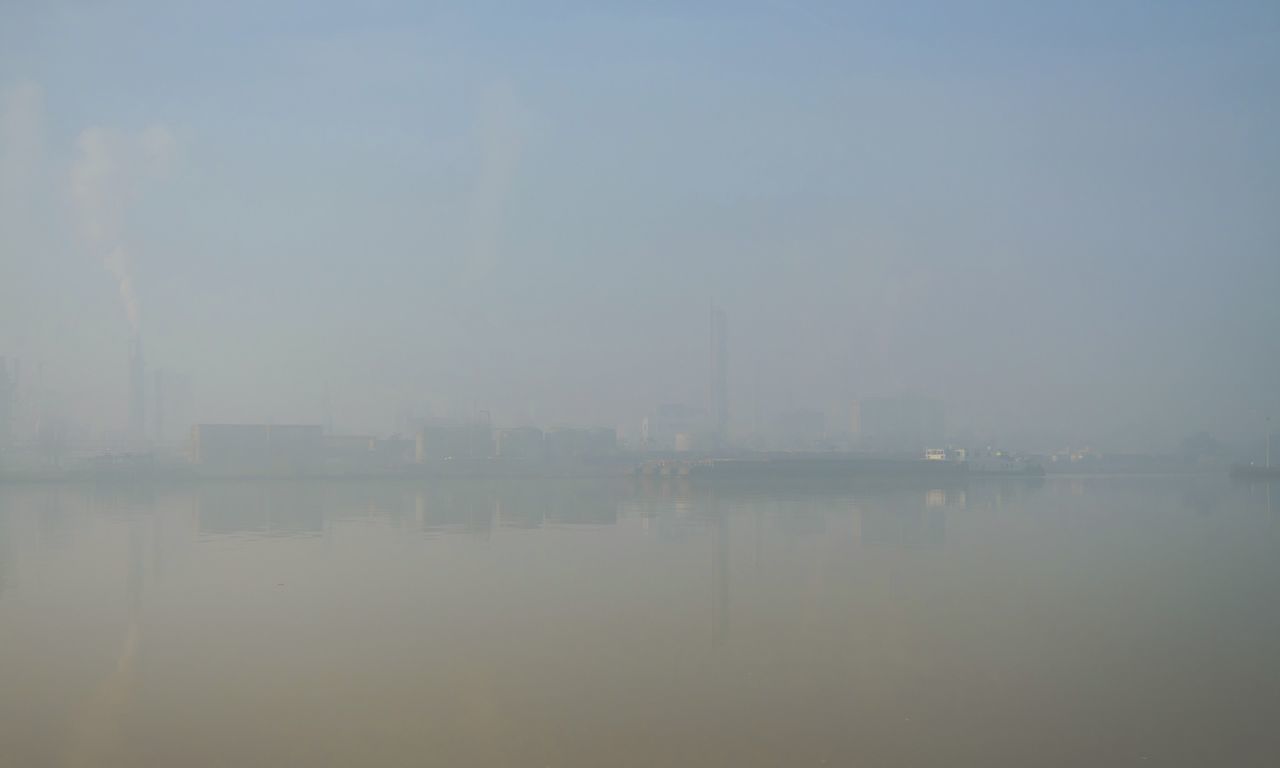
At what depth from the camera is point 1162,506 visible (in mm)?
30078

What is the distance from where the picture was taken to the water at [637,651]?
19.8 feet

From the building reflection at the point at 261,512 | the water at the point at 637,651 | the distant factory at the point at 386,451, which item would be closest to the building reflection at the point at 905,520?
the water at the point at 637,651

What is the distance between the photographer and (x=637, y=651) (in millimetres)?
8508

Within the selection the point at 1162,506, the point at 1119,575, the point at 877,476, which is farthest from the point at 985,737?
the point at 877,476

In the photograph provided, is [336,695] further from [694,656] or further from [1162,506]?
[1162,506]

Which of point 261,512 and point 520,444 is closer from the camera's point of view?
point 261,512

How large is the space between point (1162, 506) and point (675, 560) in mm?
22165

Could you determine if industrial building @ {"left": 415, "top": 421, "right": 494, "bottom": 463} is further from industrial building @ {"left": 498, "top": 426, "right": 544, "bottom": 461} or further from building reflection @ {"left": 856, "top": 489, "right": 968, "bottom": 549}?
building reflection @ {"left": 856, "top": 489, "right": 968, "bottom": 549}

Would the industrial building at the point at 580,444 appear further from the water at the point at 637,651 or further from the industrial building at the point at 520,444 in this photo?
the water at the point at 637,651

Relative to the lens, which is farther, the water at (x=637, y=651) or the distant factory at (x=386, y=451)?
the distant factory at (x=386, y=451)

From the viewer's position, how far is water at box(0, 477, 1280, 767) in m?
6.04

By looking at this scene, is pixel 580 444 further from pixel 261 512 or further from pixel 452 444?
pixel 261 512

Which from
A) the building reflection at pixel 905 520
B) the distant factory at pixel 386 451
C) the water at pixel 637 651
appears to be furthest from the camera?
the distant factory at pixel 386 451

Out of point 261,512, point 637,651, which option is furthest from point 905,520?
point 261,512
